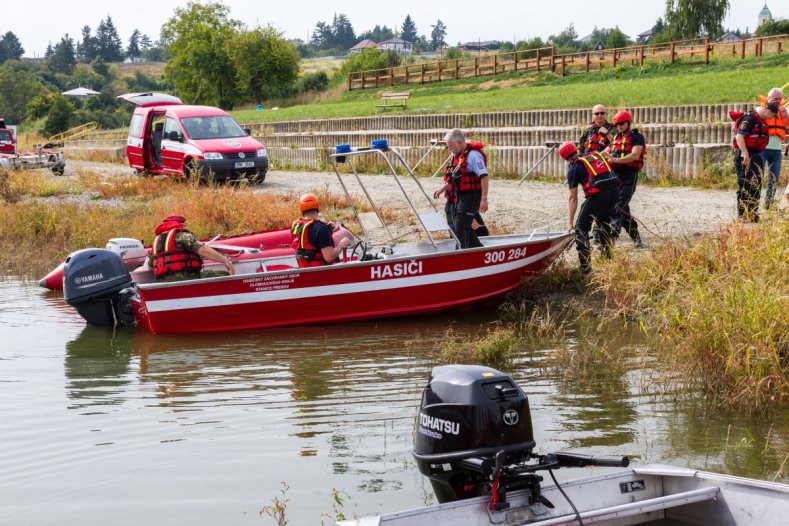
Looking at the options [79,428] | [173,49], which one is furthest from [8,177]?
[173,49]

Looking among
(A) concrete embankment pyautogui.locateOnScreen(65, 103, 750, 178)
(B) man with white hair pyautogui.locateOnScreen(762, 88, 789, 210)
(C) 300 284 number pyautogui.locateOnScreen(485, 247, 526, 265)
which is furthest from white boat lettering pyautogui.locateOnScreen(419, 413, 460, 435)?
(A) concrete embankment pyautogui.locateOnScreen(65, 103, 750, 178)

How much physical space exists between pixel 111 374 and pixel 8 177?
1491 centimetres

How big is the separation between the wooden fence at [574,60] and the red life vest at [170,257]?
87.3 ft

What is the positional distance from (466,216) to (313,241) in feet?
5.69

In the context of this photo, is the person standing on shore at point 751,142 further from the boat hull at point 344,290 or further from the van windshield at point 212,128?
the van windshield at point 212,128

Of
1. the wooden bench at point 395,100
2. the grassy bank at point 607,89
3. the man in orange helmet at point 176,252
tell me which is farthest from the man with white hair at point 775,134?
the wooden bench at point 395,100

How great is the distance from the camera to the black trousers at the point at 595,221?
1131 centimetres

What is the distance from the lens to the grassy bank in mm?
23219

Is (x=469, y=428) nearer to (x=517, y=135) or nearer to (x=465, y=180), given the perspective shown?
(x=465, y=180)

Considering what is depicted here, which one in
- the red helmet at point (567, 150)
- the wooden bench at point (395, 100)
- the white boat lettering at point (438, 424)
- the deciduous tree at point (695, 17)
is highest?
the deciduous tree at point (695, 17)

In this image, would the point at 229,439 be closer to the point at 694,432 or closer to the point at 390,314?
the point at 694,432

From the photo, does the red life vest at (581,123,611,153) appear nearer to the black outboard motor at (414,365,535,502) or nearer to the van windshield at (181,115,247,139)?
the black outboard motor at (414,365,535,502)

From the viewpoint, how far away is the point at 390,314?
37.8 ft

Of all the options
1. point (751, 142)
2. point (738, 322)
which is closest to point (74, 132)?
point (751, 142)
